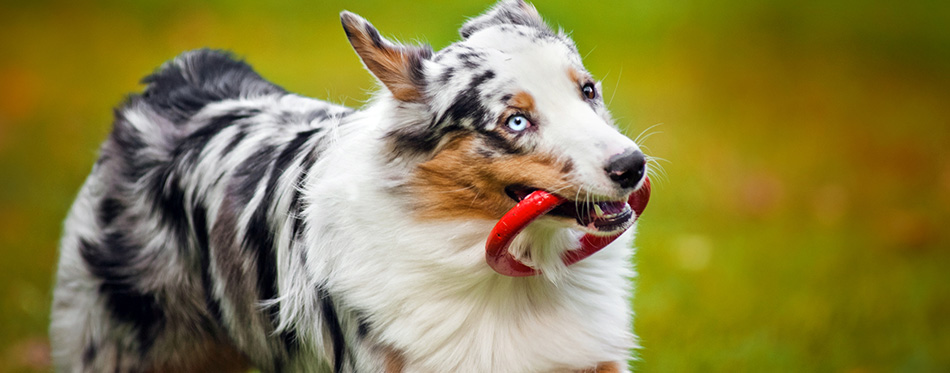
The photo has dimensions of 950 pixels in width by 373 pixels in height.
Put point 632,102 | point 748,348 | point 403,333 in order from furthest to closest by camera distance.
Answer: point 632,102 < point 748,348 < point 403,333

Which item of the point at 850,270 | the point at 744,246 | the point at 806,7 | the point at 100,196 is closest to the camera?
the point at 100,196

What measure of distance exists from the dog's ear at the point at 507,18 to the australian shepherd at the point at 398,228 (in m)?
→ 0.01

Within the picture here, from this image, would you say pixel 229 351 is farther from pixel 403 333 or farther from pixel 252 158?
pixel 403 333

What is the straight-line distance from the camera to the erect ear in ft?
11.2

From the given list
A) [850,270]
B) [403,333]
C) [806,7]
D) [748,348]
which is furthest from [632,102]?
[403,333]

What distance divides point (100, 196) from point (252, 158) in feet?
2.82

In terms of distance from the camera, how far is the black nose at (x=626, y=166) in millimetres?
3020

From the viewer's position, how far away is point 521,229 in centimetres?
315

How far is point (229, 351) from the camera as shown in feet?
14.9

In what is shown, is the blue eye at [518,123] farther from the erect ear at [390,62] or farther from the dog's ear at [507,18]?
the dog's ear at [507,18]

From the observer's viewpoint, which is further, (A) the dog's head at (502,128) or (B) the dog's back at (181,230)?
(B) the dog's back at (181,230)

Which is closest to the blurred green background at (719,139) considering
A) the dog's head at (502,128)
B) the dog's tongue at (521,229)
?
the dog's head at (502,128)

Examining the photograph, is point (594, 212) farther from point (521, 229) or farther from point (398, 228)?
point (398, 228)

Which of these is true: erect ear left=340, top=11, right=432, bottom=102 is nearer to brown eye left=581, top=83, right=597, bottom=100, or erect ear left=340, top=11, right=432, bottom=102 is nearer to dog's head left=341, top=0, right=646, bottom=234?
dog's head left=341, top=0, right=646, bottom=234
